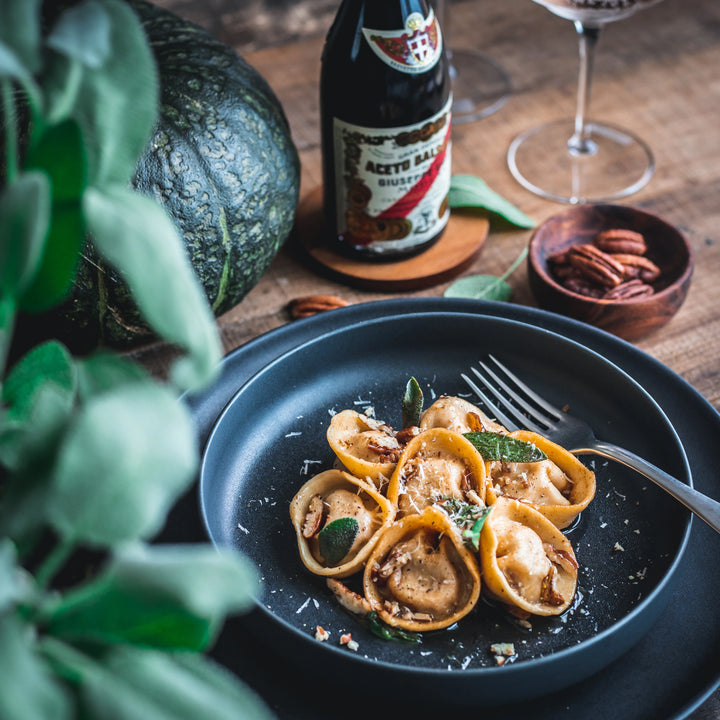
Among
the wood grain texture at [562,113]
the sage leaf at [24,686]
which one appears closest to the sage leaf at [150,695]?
the sage leaf at [24,686]

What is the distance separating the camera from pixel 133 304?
104 cm

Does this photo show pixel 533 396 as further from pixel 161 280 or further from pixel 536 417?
pixel 161 280

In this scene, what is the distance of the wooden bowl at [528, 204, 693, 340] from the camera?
1.11m

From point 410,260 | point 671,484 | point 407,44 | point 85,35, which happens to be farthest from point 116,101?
point 410,260

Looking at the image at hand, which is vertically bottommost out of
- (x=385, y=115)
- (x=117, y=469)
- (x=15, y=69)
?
(x=385, y=115)

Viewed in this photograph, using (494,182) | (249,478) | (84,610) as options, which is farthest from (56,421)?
(494,182)

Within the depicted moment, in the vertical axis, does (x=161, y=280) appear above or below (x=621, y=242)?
above

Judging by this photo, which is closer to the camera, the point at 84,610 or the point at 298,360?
the point at 84,610

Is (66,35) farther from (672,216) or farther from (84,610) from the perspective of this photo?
(672,216)

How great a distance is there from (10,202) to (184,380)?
4.7 inches

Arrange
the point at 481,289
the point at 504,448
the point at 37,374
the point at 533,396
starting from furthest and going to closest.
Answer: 1. the point at 481,289
2. the point at 533,396
3. the point at 504,448
4. the point at 37,374

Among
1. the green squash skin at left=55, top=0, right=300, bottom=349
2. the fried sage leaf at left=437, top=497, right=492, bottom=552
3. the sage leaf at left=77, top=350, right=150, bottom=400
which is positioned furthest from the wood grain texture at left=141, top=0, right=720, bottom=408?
the sage leaf at left=77, top=350, right=150, bottom=400

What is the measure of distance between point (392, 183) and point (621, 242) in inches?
12.6

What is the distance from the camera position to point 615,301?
1.11 metres
